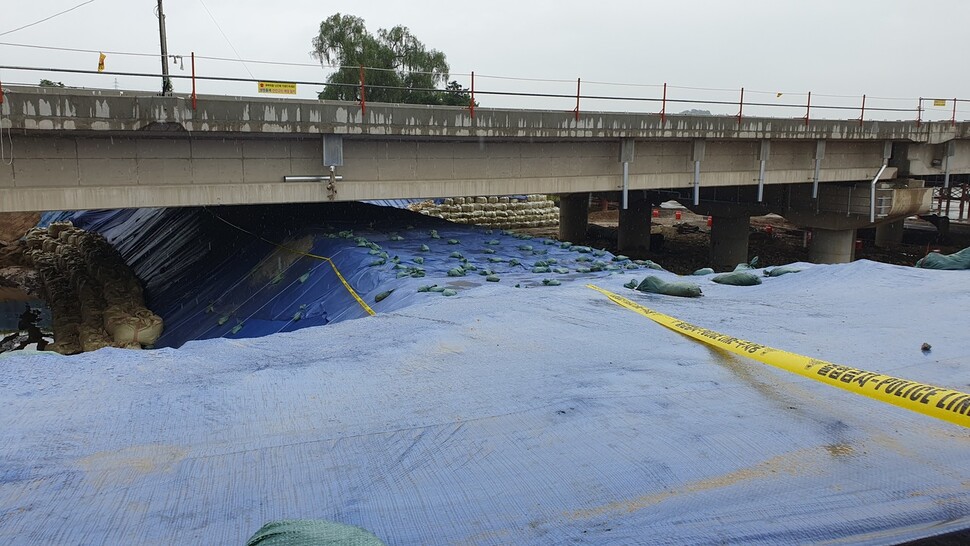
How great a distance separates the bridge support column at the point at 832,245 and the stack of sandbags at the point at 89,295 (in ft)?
68.4

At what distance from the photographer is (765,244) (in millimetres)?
29781

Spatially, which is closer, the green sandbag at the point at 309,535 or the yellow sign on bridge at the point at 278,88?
the green sandbag at the point at 309,535

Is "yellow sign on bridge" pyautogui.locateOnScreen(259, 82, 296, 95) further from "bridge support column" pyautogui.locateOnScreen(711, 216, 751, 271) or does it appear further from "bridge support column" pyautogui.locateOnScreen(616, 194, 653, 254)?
"bridge support column" pyautogui.locateOnScreen(616, 194, 653, 254)

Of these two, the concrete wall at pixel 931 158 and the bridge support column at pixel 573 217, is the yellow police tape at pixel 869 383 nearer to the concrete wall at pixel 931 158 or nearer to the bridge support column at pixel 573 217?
the concrete wall at pixel 931 158

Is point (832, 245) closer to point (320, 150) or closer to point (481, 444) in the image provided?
point (320, 150)

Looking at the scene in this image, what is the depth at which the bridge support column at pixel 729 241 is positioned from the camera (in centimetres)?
2397

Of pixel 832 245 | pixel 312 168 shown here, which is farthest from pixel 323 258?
pixel 832 245

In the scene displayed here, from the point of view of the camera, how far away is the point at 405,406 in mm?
3725

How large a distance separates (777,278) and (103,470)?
7160mm

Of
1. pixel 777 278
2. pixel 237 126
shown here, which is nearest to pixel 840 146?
pixel 777 278

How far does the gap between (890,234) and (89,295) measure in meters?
31.5

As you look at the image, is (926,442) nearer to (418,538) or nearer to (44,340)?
(418,538)

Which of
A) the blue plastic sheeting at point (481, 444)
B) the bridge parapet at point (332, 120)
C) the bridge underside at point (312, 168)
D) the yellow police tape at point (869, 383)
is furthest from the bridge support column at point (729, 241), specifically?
the yellow police tape at point (869, 383)

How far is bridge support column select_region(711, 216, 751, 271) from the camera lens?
23969mm
